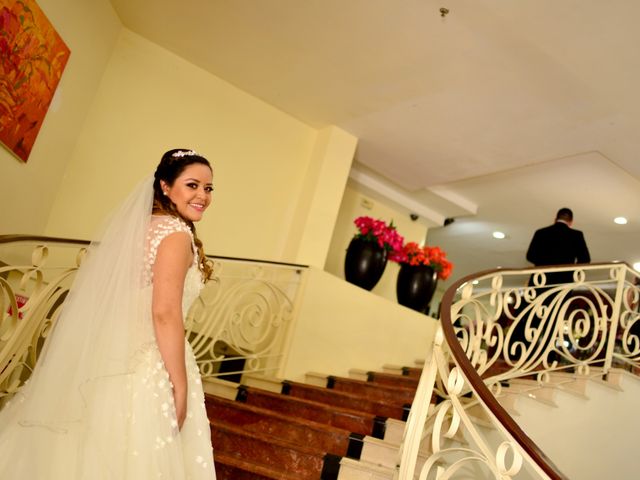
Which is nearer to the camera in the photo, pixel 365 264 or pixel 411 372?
pixel 411 372

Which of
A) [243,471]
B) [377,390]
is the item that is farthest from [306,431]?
[377,390]

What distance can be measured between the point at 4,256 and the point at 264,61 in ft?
9.07

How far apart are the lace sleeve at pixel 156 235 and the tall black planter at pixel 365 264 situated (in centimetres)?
430

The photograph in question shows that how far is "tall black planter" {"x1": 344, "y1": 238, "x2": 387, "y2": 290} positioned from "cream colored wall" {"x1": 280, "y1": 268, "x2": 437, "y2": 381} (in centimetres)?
22

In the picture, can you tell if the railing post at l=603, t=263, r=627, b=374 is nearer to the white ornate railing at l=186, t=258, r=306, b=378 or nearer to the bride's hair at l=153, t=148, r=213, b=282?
the white ornate railing at l=186, t=258, r=306, b=378

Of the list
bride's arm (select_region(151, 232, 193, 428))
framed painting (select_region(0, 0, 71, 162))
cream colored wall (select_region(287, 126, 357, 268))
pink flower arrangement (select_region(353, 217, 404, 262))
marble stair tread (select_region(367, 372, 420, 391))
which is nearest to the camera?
bride's arm (select_region(151, 232, 193, 428))

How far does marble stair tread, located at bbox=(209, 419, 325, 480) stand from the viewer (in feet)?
10.2

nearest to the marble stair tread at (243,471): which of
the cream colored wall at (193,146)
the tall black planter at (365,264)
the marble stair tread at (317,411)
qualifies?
the marble stair tread at (317,411)

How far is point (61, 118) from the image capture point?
4297 millimetres

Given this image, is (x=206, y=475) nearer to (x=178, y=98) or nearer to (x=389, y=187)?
(x=178, y=98)

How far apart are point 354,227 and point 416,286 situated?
1.30 meters

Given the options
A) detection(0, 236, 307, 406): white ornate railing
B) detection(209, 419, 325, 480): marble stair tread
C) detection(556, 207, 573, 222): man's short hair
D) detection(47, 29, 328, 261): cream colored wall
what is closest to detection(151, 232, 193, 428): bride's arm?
detection(0, 236, 307, 406): white ornate railing

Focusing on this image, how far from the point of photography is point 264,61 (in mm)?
5008

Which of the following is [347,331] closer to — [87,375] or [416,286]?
[416,286]
